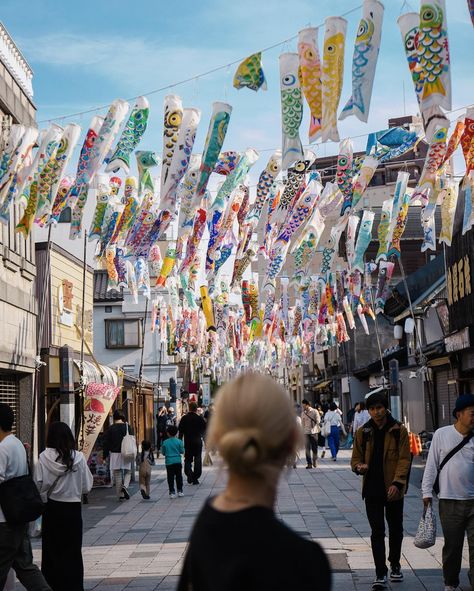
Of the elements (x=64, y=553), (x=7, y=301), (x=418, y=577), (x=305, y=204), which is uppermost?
(x=305, y=204)

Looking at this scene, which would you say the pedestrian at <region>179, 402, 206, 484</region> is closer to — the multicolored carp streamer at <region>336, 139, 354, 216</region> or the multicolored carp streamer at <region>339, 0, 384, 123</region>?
the multicolored carp streamer at <region>336, 139, 354, 216</region>

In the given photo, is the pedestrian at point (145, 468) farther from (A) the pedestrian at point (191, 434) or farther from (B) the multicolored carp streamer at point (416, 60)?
(B) the multicolored carp streamer at point (416, 60)

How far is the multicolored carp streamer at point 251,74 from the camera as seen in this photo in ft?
38.9

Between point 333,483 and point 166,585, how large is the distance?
40.5 feet

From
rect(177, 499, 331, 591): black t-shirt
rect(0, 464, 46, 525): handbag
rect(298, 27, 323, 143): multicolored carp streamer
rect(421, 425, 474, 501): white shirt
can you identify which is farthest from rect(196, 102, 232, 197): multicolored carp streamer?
rect(177, 499, 331, 591): black t-shirt

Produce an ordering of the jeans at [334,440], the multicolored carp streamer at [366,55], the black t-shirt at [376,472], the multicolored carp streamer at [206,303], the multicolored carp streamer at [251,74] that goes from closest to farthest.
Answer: the black t-shirt at [376,472]
the multicolored carp streamer at [366,55]
the multicolored carp streamer at [251,74]
the multicolored carp streamer at [206,303]
the jeans at [334,440]

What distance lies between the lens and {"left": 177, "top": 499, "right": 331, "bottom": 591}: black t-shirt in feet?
8.57

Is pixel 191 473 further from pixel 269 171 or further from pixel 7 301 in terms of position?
pixel 269 171

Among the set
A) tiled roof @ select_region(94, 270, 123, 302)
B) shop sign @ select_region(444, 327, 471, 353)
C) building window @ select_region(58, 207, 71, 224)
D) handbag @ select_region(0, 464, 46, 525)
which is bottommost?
handbag @ select_region(0, 464, 46, 525)

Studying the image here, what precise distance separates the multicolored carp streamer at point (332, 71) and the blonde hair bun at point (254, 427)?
8302 millimetres

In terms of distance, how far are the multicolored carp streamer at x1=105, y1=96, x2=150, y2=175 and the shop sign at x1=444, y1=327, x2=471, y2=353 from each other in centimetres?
970

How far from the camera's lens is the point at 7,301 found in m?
18.2

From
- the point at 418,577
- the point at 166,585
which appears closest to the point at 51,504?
the point at 166,585

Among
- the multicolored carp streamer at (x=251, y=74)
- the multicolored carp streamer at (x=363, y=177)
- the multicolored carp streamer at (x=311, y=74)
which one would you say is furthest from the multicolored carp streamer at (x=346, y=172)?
the multicolored carp streamer at (x=311, y=74)
